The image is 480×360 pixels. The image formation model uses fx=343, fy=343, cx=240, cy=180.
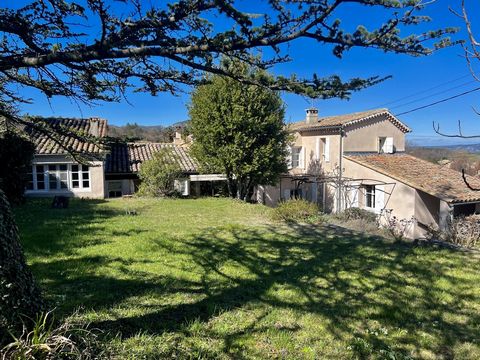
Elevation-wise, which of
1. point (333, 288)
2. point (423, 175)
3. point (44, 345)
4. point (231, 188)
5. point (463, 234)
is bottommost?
point (463, 234)

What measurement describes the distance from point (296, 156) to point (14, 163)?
19.5 meters

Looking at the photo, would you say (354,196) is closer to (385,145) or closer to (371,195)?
(371,195)

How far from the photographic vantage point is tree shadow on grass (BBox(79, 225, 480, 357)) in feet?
14.3

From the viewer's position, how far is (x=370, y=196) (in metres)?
21.5

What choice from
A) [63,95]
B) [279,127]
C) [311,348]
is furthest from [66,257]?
[279,127]

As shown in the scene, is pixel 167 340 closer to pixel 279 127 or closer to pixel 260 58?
pixel 260 58

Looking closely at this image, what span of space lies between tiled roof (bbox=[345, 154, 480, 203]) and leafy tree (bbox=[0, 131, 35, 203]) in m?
18.3

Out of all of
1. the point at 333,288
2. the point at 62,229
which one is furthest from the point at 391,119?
the point at 62,229

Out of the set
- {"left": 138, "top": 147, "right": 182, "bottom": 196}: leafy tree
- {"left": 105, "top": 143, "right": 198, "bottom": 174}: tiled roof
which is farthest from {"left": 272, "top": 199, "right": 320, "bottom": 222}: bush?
{"left": 105, "top": 143, "right": 198, "bottom": 174}: tiled roof

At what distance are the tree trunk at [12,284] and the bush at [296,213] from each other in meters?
10.4

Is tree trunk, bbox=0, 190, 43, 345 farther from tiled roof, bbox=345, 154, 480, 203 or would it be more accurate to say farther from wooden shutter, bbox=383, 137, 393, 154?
wooden shutter, bbox=383, 137, 393, 154

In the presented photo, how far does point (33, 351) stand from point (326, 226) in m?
10.6

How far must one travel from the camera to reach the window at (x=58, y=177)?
19706 mm

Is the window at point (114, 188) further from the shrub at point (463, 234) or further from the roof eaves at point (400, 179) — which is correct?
the shrub at point (463, 234)
